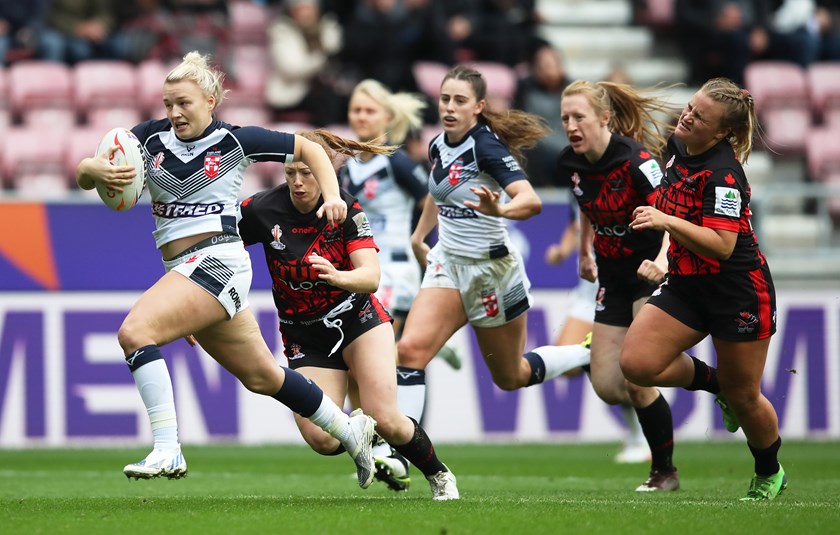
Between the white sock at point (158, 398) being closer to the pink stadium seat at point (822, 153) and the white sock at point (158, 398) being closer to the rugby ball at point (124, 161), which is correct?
the rugby ball at point (124, 161)

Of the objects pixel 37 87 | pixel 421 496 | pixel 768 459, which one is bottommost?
pixel 421 496

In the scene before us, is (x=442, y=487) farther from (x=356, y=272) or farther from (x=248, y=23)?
(x=248, y=23)

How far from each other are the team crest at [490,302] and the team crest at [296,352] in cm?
142

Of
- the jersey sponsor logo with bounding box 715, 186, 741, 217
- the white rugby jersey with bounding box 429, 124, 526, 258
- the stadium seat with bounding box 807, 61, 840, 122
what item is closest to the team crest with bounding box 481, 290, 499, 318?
the white rugby jersey with bounding box 429, 124, 526, 258

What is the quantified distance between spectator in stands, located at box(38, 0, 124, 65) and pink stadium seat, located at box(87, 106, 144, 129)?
87cm

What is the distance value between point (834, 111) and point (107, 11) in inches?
361

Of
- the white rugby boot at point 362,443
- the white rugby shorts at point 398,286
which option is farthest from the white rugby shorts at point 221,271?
the white rugby shorts at point 398,286

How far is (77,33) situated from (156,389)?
1012cm

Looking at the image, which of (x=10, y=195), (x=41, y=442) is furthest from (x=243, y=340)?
(x=10, y=195)

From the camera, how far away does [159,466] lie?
5.94 metres

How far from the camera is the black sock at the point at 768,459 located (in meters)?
7.20

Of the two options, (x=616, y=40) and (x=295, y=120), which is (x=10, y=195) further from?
(x=616, y=40)

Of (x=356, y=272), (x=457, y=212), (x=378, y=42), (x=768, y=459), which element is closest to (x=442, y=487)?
(x=356, y=272)

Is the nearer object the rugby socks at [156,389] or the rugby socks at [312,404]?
→ the rugby socks at [156,389]
